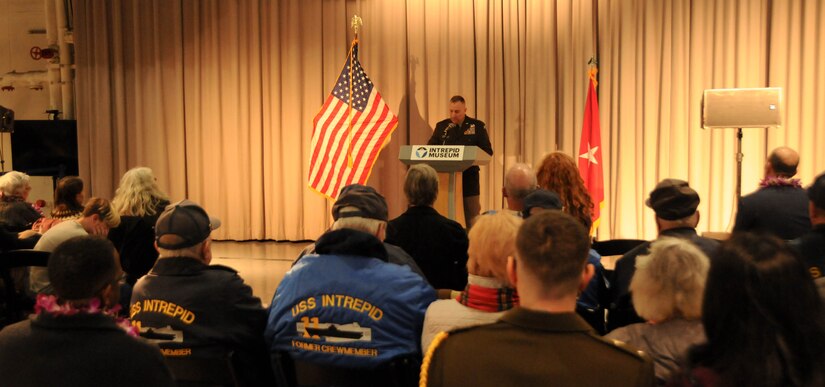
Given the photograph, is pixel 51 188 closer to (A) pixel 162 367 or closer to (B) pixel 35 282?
(B) pixel 35 282

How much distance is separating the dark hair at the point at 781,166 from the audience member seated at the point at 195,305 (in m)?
3.41

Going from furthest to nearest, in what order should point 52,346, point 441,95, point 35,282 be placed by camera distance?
point 441,95
point 35,282
point 52,346

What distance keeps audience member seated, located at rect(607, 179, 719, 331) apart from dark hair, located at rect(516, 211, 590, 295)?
154 centimetres

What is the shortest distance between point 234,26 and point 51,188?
358cm

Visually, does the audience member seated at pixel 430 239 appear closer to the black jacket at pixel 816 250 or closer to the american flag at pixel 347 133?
the black jacket at pixel 816 250

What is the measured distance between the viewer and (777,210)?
167 inches

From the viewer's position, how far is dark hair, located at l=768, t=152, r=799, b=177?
4.49 metres

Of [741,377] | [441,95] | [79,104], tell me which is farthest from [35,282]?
[79,104]

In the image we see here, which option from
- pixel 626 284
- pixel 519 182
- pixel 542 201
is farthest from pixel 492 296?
pixel 519 182

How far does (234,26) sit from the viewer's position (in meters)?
9.52

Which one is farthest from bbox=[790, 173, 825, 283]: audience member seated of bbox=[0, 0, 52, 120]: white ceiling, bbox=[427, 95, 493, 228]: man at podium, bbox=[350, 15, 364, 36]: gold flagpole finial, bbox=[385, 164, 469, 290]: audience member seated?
bbox=[0, 0, 52, 120]: white ceiling

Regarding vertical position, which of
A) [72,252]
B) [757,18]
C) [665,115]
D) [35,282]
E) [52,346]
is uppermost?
[757,18]

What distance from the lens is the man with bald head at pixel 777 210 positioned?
4.23 meters

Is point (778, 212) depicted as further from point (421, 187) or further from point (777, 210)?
point (421, 187)
